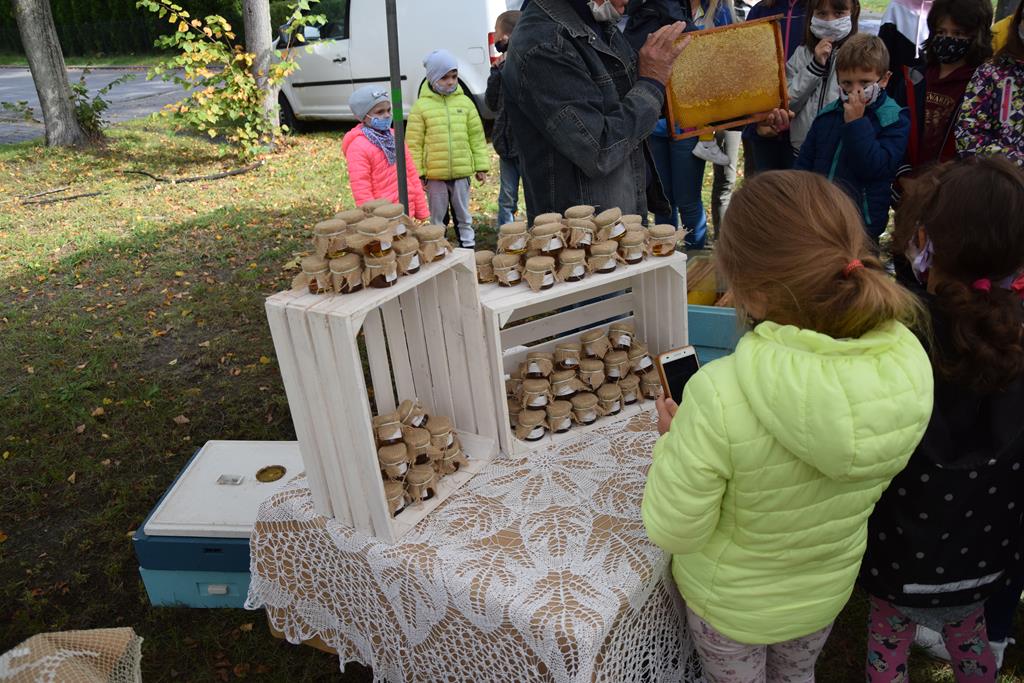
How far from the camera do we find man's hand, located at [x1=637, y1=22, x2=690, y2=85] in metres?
2.41

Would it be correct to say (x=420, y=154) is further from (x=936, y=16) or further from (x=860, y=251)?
(x=860, y=251)

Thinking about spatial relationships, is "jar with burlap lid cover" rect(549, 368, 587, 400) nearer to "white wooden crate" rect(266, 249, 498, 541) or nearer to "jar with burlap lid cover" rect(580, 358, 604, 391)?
"jar with burlap lid cover" rect(580, 358, 604, 391)

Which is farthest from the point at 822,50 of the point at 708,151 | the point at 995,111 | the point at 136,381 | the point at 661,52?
the point at 136,381

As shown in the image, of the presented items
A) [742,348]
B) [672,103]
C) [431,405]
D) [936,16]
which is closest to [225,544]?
[431,405]

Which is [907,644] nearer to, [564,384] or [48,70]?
[564,384]

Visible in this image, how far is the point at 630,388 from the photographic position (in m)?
2.26

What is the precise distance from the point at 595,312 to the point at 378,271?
835mm

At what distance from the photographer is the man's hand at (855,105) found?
331cm

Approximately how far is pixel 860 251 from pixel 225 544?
190 cm

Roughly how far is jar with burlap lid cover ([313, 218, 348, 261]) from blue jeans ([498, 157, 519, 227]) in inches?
144

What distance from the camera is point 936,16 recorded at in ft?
10.7

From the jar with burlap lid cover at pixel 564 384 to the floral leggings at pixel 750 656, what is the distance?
0.67 metres

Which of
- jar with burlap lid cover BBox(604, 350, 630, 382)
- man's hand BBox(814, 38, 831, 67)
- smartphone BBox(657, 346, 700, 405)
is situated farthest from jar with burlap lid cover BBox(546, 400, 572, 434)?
man's hand BBox(814, 38, 831, 67)

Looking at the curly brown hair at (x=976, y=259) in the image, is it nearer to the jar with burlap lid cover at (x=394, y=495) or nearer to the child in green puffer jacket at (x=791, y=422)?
the child in green puffer jacket at (x=791, y=422)
